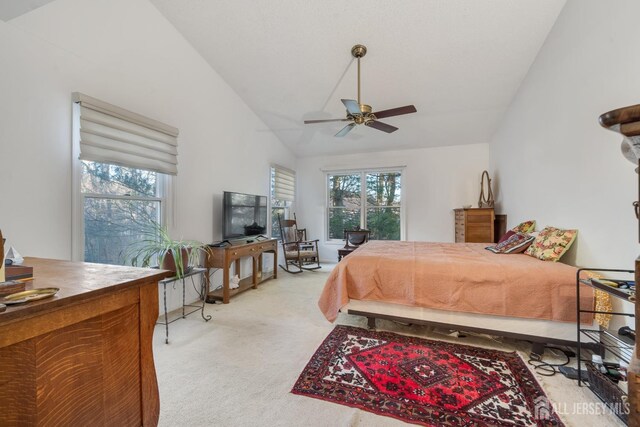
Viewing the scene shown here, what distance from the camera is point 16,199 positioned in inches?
72.0

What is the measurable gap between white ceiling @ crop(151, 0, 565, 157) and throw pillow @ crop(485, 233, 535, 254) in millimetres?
2006

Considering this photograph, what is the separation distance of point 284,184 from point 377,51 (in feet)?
9.74

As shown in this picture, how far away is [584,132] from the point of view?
2.26 meters

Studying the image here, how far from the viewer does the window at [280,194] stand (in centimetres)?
512

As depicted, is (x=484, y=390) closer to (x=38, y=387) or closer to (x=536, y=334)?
(x=536, y=334)

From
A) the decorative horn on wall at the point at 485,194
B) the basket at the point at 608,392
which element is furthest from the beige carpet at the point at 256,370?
the decorative horn on wall at the point at 485,194

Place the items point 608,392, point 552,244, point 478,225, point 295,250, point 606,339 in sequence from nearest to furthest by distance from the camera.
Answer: point 608,392 < point 606,339 < point 552,244 < point 478,225 < point 295,250

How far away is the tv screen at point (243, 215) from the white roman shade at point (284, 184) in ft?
2.35

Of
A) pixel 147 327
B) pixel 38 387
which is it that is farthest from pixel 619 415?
pixel 38 387

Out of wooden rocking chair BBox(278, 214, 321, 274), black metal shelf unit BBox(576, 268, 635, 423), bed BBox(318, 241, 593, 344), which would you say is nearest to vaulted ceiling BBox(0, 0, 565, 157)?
wooden rocking chair BBox(278, 214, 321, 274)

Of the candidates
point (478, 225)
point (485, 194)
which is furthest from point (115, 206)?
point (485, 194)

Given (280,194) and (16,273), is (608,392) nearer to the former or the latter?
(16,273)

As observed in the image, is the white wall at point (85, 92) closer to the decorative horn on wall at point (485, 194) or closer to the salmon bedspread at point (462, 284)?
the salmon bedspread at point (462, 284)

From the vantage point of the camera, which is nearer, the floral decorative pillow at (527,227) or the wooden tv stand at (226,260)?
the floral decorative pillow at (527,227)
